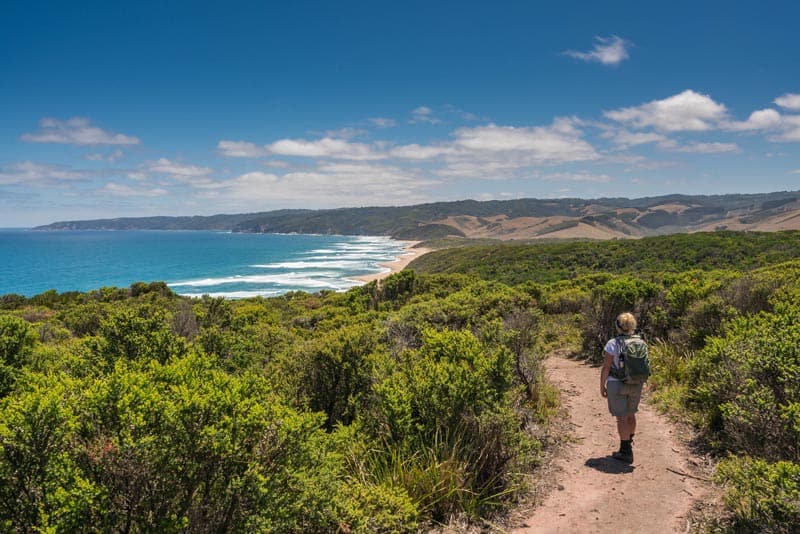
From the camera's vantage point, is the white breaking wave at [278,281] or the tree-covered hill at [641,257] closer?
the tree-covered hill at [641,257]

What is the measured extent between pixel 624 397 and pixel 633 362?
19.1 inches

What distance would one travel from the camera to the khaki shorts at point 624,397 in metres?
5.46

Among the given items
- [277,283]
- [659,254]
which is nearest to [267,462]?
[659,254]

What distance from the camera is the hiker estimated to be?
5391 millimetres

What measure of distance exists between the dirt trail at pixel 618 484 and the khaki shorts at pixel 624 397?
2.22ft

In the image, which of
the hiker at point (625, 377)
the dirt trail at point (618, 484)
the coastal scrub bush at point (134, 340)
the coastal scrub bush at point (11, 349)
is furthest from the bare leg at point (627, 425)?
the coastal scrub bush at point (11, 349)

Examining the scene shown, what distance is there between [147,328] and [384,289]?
19.7 metres

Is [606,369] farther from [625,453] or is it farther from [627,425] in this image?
[625,453]

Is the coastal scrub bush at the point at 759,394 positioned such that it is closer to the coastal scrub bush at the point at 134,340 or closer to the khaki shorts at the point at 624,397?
the khaki shorts at the point at 624,397

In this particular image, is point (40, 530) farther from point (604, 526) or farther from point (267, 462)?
point (604, 526)

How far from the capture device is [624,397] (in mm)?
5492

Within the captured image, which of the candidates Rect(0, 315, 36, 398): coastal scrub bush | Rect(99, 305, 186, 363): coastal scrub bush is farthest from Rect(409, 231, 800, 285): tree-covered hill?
Rect(0, 315, 36, 398): coastal scrub bush

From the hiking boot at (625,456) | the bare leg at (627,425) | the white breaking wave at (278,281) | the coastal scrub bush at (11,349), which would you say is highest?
the coastal scrub bush at (11,349)

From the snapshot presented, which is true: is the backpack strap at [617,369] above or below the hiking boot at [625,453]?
above
